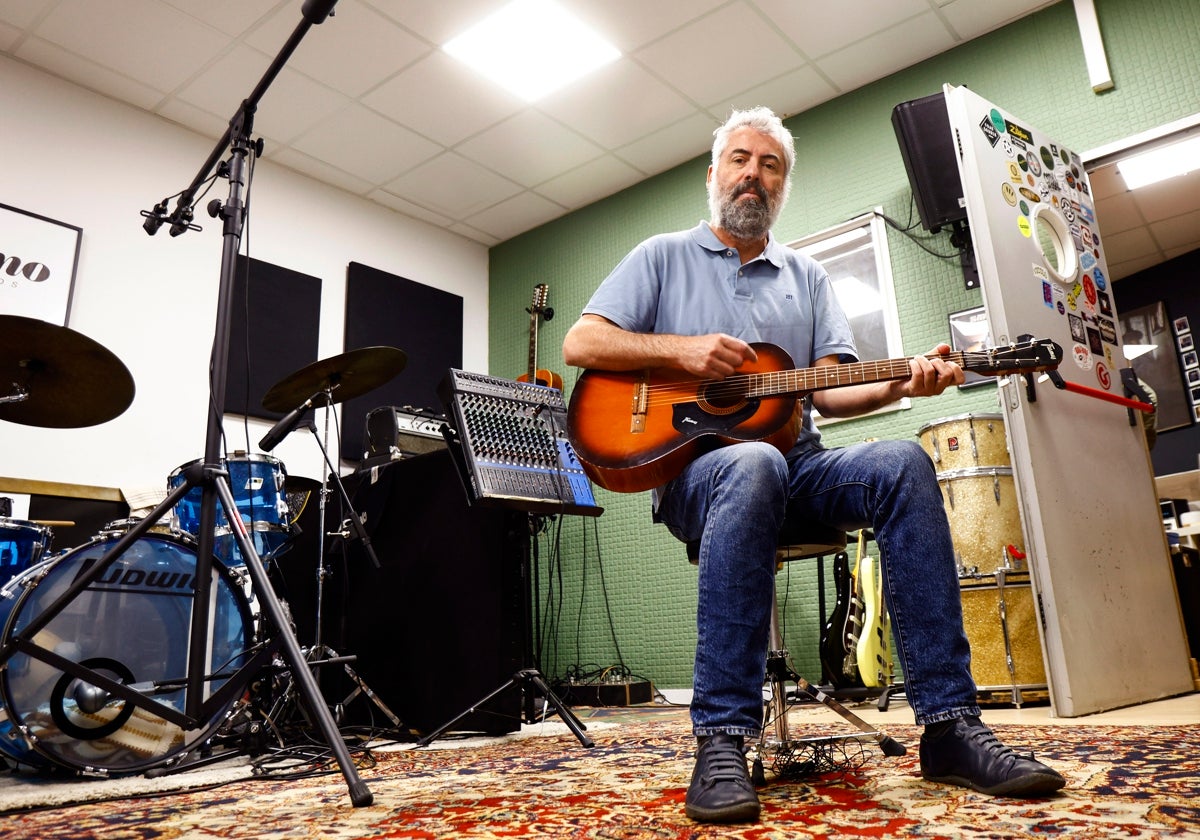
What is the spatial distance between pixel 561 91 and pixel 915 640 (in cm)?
375

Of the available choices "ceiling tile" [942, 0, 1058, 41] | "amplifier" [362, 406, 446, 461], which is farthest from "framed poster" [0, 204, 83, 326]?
"ceiling tile" [942, 0, 1058, 41]

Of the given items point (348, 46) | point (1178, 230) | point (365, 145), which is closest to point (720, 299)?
point (348, 46)

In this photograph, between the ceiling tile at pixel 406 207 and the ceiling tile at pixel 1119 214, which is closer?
the ceiling tile at pixel 1119 214

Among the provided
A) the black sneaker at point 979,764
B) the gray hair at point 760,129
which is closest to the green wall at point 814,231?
the gray hair at point 760,129

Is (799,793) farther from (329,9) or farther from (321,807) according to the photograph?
(329,9)

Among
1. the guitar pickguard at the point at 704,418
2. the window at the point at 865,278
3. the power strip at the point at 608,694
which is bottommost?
the power strip at the point at 608,694

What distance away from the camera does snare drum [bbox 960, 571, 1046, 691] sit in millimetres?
2922

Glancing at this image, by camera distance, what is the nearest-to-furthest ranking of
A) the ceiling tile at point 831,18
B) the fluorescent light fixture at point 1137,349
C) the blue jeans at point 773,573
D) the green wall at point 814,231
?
the blue jeans at point 773,573, the green wall at point 814,231, the ceiling tile at point 831,18, the fluorescent light fixture at point 1137,349

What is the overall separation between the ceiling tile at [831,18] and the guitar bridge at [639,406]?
2.89 metres

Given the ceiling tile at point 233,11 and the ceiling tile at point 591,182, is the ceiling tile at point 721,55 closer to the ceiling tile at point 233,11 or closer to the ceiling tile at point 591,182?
the ceiling tile at point 591,182

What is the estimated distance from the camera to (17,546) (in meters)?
2.29

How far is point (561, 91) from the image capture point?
4.43m

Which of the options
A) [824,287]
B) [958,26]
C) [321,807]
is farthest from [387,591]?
[958,26]

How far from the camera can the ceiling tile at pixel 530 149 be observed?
15.5ft
